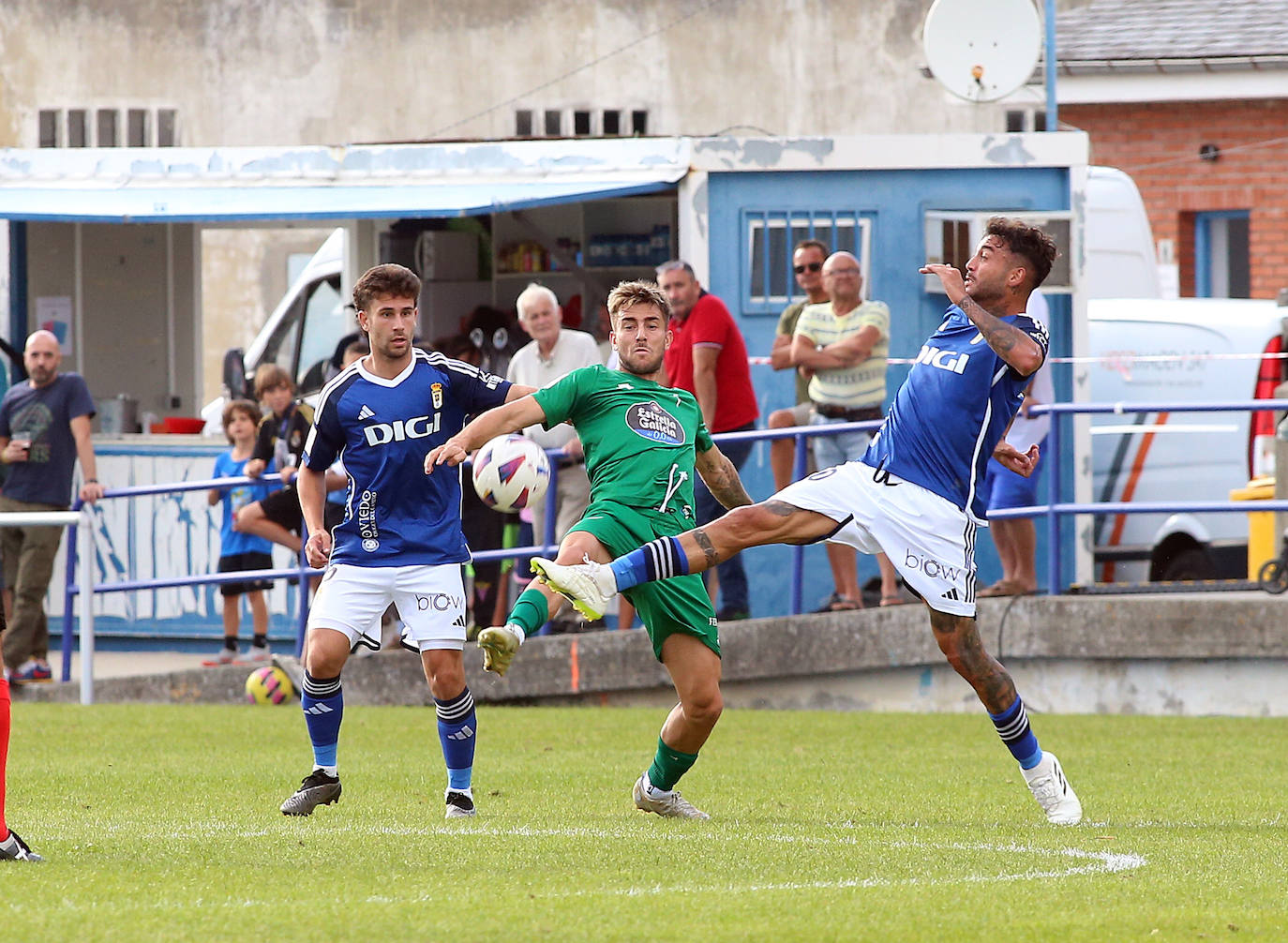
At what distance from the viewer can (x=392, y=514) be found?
7730 mm

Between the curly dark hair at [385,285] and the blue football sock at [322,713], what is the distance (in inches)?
53.9

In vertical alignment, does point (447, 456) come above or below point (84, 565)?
above

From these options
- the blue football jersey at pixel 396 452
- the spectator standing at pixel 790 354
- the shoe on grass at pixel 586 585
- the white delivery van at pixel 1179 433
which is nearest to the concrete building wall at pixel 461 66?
the white delivery van at pixel 1179 433

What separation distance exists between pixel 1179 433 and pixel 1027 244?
7.86 metres

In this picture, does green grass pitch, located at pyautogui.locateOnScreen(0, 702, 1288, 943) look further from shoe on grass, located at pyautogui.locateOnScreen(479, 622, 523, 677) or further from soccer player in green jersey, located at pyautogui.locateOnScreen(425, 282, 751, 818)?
shoe on grass, located at pyautogui.locateOnScreen(479, 622, 523, 677)

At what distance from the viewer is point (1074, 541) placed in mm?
14211

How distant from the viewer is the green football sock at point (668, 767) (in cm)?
775

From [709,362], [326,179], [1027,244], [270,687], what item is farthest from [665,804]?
[326,179]

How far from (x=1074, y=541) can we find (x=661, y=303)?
23.6ft

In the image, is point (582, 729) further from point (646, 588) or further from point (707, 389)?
point (646, 588)

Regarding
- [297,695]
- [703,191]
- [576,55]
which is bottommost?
[297,695]

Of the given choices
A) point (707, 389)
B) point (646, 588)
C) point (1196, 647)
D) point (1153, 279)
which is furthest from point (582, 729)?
point (1153, 279)

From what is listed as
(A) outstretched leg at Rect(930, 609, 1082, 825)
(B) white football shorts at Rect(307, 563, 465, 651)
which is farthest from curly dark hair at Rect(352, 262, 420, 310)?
(A) outstretched leg at Rect(930, 609, 1082, 825)

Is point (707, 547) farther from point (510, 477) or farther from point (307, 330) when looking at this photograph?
point (307, 330)
